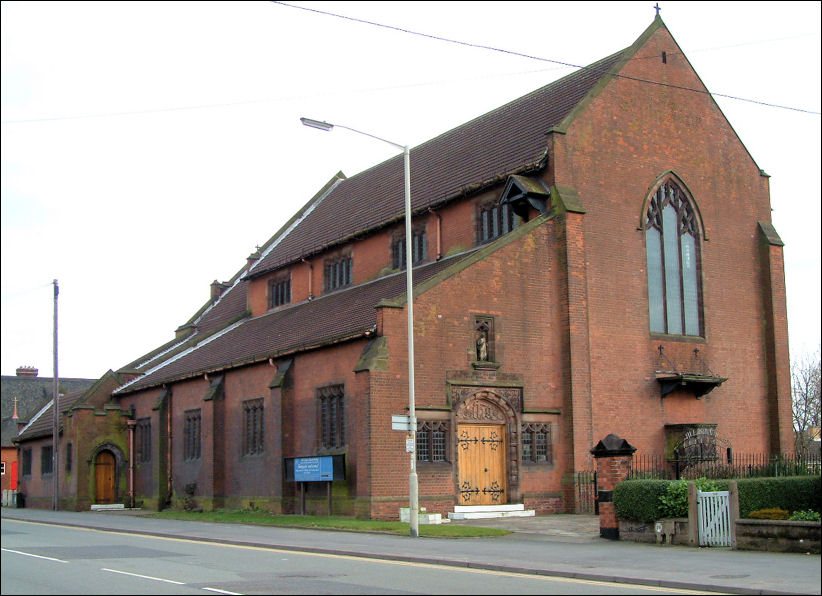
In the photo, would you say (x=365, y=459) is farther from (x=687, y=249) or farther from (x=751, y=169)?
(x=751, y=169)

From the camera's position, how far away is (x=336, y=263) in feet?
142

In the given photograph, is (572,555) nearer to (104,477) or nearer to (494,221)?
(494,221)

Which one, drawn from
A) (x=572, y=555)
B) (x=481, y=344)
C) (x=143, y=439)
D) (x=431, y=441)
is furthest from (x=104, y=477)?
(x=572, y=555)

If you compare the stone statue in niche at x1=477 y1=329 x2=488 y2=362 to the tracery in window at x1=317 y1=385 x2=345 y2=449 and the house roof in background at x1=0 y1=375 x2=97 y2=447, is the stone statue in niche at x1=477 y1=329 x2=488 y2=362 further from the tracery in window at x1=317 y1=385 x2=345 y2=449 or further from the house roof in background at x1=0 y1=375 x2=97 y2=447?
the house roof in background at x1=0 y1=375 x2=97 y2=447

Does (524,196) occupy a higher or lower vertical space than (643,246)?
higher

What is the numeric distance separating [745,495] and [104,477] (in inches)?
1380

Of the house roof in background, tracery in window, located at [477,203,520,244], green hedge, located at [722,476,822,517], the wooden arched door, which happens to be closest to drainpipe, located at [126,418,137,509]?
the wooden arched door

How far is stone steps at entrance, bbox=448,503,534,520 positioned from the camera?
2983 centimetres

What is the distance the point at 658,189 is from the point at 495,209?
581cm

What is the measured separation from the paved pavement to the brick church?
12.0 ft

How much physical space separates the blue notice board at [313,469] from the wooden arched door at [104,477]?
61.1 ft

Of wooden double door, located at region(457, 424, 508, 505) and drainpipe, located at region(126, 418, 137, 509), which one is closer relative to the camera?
wooden double door, located at region(457, 424, 508, 505)

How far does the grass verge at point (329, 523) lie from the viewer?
24.6 m

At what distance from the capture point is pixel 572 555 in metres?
19.2
